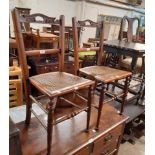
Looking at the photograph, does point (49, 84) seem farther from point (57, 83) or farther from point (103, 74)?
point (103, 74)

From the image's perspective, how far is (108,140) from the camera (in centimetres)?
160

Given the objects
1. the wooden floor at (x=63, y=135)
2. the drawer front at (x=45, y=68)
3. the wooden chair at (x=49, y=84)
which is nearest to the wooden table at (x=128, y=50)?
the wooden floor at (x=63, y=135)

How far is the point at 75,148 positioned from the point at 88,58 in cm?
277

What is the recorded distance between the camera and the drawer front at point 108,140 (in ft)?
4.89

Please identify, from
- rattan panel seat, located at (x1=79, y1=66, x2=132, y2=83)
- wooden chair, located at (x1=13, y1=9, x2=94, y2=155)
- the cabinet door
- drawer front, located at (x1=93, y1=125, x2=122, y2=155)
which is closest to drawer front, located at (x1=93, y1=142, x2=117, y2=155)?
drawer front, located at (x1=93, y1=125, x2=122, y2=155)

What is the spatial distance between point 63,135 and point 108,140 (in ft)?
1.48

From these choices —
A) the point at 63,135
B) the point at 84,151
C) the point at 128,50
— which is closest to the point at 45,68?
the point at 128,50

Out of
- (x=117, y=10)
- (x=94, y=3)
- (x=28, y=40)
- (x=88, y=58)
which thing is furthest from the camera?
(x=117, y=10)

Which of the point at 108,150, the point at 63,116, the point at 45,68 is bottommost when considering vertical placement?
the point at 108,150

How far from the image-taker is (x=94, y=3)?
5.41 m

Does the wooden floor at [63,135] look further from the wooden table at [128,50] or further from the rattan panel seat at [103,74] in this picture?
the wooden table at [128,50]

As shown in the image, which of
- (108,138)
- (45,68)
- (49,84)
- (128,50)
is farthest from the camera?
(45,68)
